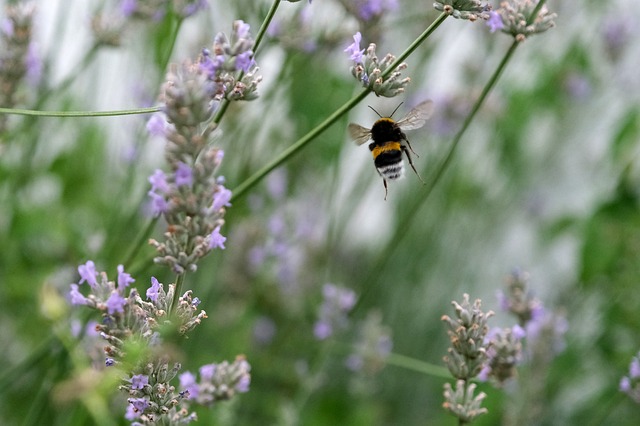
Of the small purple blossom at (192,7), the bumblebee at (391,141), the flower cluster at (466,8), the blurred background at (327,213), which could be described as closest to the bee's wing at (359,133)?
the bumblebee at (391,141)

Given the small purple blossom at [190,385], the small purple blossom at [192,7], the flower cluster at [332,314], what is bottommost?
the small purple blossom at [190,385]

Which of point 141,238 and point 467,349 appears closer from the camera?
point 467,349

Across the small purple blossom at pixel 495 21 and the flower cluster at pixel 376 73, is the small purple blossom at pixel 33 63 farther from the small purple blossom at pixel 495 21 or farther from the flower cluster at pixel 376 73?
the small purple blossom at pixel 495 21

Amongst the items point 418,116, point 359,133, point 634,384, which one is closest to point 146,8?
point 359,133

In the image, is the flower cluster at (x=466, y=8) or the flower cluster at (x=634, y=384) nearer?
the flower cluster at (x=466, y=8)

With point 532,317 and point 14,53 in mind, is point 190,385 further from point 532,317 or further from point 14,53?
point 14,53

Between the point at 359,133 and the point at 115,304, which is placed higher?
the point at 359,133
